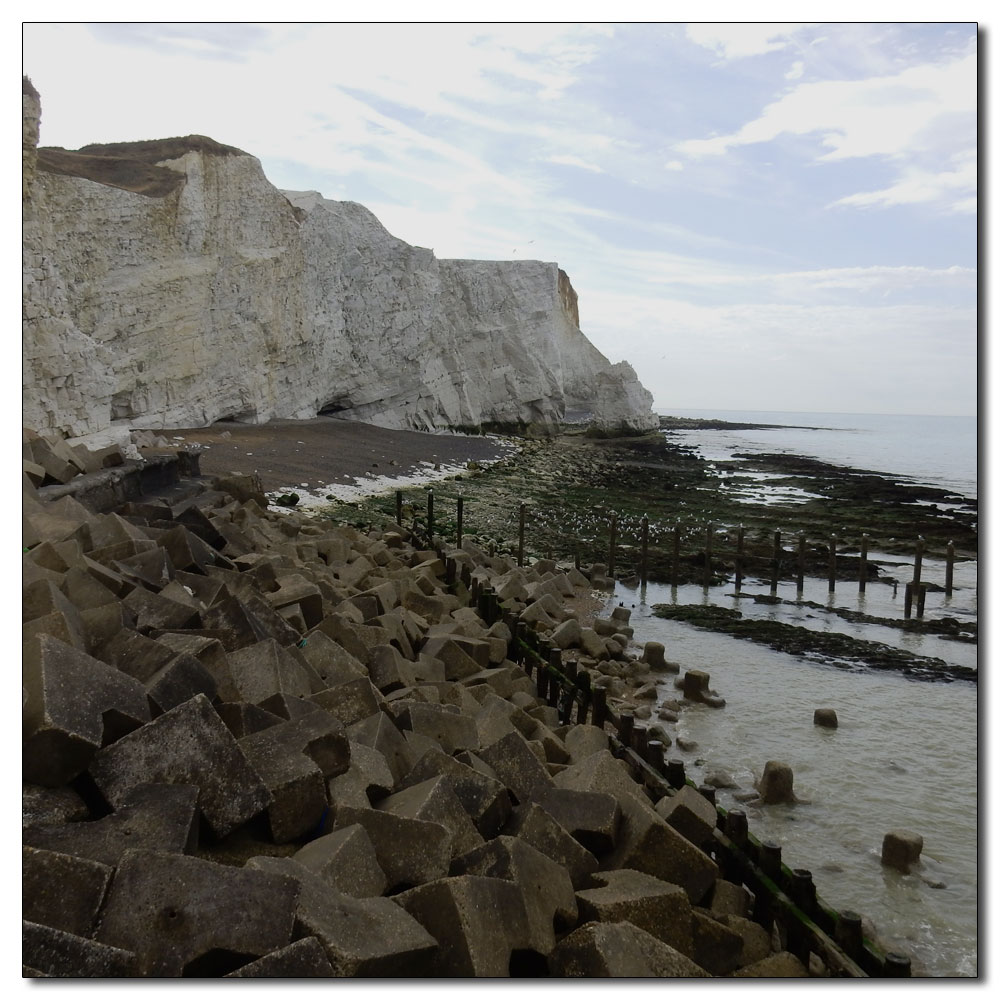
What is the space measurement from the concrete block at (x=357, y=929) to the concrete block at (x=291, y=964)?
57 millimetres

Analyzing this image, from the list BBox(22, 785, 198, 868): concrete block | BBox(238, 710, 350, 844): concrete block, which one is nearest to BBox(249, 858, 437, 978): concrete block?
BBox(22, 785, 198, 868): concrete block

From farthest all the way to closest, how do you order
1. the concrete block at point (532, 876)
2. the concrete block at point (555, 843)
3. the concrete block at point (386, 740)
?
the concrete block at point (386, 740) < the concrete block at point (555, 843) < the concrete block at point (532, 876)

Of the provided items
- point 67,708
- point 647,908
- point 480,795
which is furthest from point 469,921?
point 67,708

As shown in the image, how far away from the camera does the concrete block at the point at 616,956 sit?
8.53 feet

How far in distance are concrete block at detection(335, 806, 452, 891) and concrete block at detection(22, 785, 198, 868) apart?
0.58 m

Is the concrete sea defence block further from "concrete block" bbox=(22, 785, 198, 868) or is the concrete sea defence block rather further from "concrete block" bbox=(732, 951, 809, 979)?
"concrete block" bbox=(22, 785, 198, 868)

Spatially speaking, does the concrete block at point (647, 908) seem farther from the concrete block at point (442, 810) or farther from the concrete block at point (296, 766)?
the concrete block at point (296, 766)

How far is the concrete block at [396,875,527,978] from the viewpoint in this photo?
2537 millimetres

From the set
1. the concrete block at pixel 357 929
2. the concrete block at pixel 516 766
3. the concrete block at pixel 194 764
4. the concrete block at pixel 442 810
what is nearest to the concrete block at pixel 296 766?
the concrete block at pixel 194 764

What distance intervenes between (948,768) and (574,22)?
22.0 feet

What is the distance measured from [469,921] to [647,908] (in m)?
0.79

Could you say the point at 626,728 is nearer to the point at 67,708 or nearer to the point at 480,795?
the point at 480,795

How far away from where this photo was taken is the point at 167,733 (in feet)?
9.30

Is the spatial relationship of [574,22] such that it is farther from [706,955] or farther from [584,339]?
[584,339]
